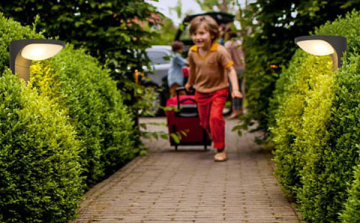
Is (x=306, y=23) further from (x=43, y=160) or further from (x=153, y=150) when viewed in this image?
(x=43, y=160)

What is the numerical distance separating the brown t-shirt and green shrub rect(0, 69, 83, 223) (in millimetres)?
5697

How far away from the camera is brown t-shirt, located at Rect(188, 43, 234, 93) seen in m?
11.2

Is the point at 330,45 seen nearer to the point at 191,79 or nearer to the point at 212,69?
the point at 212,69

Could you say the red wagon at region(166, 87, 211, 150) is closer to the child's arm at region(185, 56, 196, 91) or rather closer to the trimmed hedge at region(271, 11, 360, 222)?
the child's arm at region(185, 56, 196, 91)

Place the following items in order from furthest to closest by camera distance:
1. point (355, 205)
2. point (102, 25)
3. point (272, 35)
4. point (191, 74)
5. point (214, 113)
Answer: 1. point (191, 74)
2. point (272, 35)
3. point (102, 25)
4. point (214, 113)
5. point (355, 205)

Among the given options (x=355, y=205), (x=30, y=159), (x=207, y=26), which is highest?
(x=207, y=26)

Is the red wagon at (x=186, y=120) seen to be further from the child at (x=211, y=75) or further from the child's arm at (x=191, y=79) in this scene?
the child at (x=211, y=75)

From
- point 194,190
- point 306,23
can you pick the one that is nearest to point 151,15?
point 306,23

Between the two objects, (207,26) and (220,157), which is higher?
(207,26)

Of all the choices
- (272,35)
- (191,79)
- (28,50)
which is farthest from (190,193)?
(272,35)

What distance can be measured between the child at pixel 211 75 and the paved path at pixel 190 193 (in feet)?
1.64

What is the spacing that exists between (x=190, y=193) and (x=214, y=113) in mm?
3362

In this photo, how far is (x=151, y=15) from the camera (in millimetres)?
11555

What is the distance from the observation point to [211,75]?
11.3m
